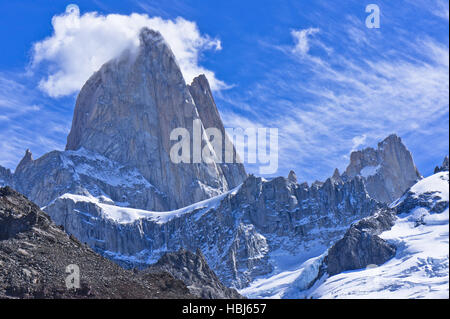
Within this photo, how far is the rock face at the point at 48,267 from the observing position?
142m

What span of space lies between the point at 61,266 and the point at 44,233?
12.2 metres

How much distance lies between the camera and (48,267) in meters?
148

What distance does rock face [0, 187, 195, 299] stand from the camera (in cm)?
14150

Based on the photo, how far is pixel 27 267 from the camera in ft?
479

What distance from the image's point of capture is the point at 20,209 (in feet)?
541
